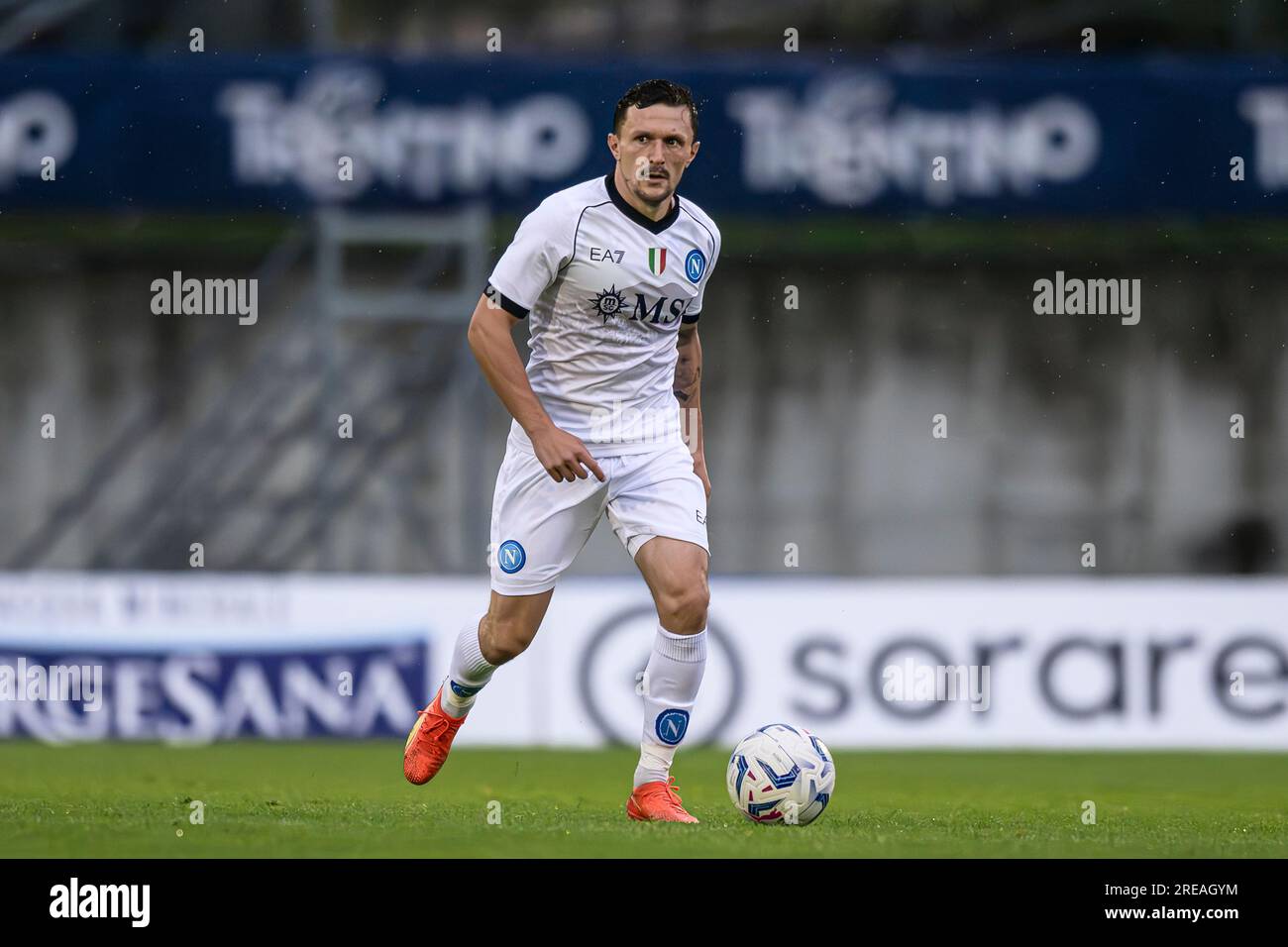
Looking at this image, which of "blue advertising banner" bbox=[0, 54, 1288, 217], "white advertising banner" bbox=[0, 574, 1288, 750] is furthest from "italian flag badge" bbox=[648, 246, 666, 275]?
"blue advertising banner" bbox=[0, 54, 1288, 217]

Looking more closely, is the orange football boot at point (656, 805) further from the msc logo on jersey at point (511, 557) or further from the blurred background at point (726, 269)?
the blurred background at point (726, 269)

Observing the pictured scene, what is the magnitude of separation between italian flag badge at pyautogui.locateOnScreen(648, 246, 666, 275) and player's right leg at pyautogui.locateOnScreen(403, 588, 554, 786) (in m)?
1.08

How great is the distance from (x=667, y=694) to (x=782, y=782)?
47 centimetres

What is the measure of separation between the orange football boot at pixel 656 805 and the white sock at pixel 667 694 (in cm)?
3

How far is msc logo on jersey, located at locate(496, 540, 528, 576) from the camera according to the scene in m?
6.41

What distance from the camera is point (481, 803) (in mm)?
7031

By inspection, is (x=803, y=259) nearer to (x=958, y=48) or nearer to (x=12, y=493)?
(x=958, y=48)

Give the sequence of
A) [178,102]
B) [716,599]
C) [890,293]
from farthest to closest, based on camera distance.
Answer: [890,293] → [178,102] → [716,599]

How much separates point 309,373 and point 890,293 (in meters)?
4.62

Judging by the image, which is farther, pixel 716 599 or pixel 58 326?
pixel 58 326

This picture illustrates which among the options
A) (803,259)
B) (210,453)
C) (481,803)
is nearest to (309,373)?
(210,453)
